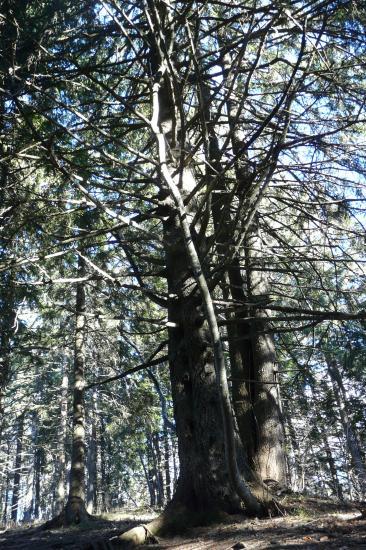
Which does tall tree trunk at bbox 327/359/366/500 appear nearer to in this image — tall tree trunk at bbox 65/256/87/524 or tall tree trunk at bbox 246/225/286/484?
tall tree trunk at bbox 246/225/286/484

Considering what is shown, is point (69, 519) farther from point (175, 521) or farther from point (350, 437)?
point (175, 521)

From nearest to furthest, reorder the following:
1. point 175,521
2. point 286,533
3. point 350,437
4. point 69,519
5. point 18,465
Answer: point 286,533 < point 175,521 < point 350,437 < point 69,519 < point 18,465

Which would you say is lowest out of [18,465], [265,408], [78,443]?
[265,408]

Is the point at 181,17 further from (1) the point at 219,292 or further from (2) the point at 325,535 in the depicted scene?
(1) the point at 219,292

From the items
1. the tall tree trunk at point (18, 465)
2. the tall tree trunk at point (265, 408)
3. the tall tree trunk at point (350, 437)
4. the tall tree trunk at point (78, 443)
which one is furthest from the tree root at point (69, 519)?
the tall tree trunk at point (18, 465)

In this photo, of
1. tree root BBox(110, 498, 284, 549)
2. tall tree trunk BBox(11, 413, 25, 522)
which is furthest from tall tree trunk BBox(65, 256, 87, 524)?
tall tree trunk BBox(11, 413, 25, 522)

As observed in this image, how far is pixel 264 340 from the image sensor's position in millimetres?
6965

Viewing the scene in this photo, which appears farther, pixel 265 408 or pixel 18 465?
pixel 18 465

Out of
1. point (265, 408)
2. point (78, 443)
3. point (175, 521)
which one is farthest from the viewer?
point (78, 443)

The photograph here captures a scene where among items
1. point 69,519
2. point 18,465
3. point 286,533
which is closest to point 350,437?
point 286,533

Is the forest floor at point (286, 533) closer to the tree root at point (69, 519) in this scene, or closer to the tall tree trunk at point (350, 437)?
the tall tree trunk at point (350, 437)

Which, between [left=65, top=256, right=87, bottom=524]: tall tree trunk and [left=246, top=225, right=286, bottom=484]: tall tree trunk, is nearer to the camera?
[left=246, top=225, right=286, bottom=484]: tall tree trunk

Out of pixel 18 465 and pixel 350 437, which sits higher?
pixel 18 465

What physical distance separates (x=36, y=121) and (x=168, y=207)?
125 inches
